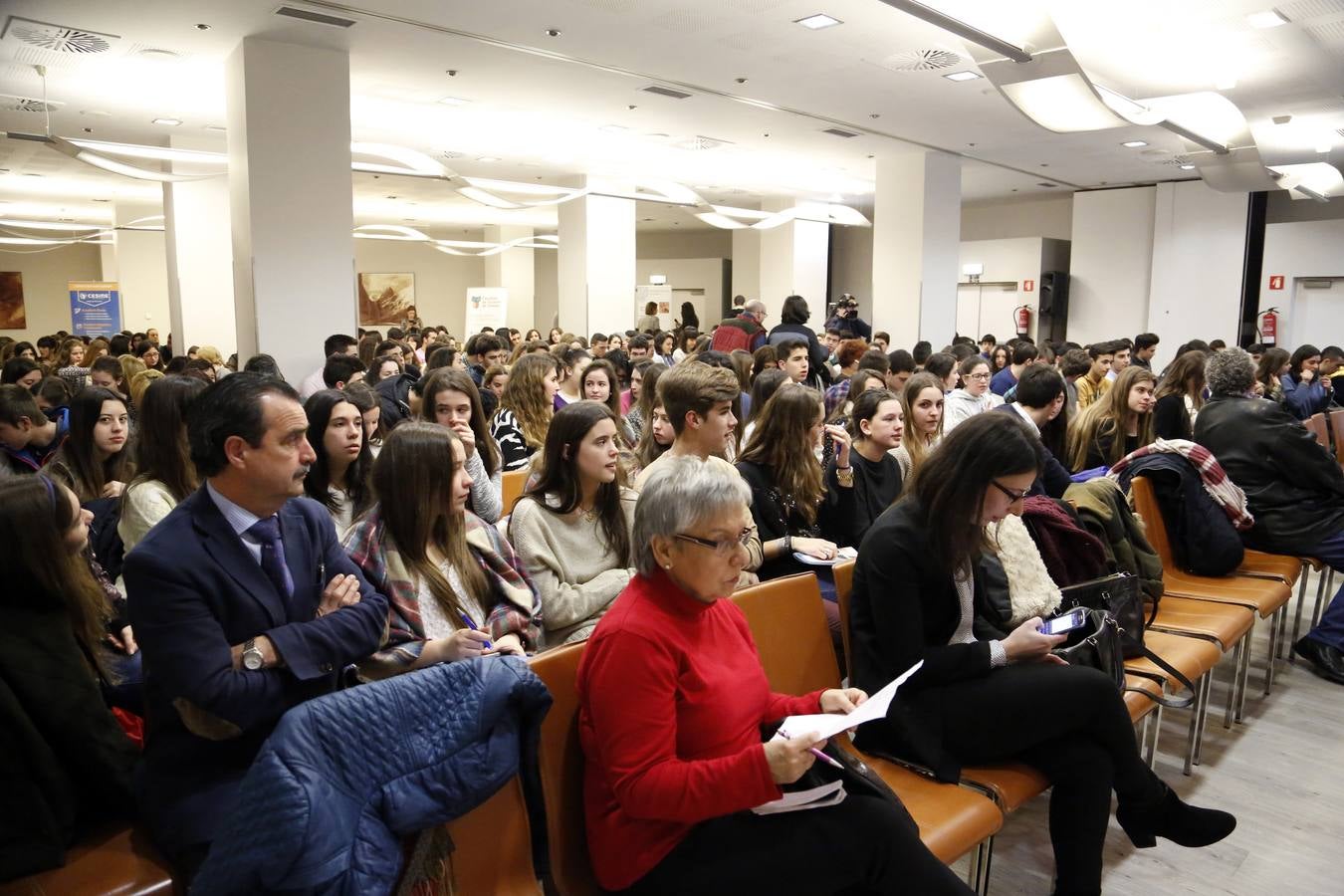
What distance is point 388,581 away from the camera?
2293mm

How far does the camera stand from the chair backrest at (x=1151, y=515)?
4066mm

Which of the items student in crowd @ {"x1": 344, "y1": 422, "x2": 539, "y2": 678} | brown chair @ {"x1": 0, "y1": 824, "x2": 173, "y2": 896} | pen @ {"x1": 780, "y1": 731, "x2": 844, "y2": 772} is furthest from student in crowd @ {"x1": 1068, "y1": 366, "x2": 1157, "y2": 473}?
brown chair @ {"x1": 0, "y1": 824, "x2": 173, "y2": 896}

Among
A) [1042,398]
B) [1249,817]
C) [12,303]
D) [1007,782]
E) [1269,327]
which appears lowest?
[1249,817]

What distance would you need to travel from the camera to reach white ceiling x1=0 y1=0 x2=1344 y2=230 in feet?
23.7

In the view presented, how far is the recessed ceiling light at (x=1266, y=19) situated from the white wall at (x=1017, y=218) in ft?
37.0

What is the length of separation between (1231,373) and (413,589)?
14.6 feet

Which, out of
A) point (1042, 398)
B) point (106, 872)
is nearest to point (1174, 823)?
A: point (1042, 398)

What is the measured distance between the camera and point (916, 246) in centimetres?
1352

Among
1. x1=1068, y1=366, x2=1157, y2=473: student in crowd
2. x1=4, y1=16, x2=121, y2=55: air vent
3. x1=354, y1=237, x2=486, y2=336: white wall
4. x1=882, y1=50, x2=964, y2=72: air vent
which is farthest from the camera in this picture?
x1=354, y1=237, x2=486, y2=336: white wall

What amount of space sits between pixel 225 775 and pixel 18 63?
9.74 meters

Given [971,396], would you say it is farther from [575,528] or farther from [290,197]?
[290,197]

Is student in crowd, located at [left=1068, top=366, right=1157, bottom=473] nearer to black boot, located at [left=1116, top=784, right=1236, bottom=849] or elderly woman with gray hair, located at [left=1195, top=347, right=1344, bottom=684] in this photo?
elderly woman with gray hair, located at [left=1195, top=347, right=1344, bottom=684]

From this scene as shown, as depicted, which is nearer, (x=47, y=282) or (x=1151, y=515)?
(x=1151, y=515)

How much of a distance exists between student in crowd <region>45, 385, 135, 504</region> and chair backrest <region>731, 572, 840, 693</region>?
113 inches
